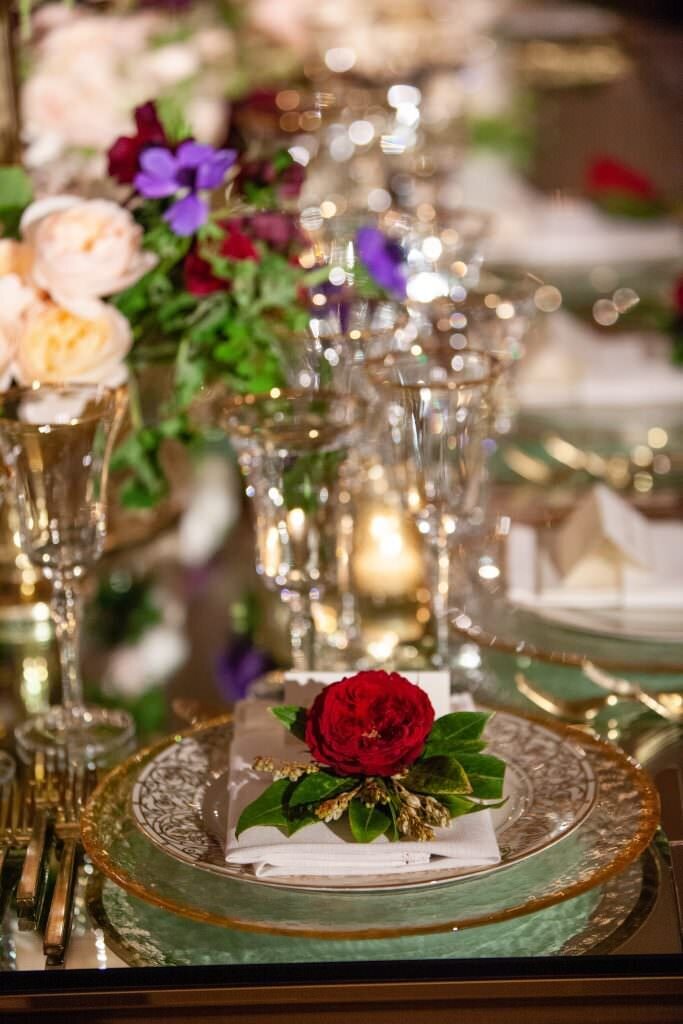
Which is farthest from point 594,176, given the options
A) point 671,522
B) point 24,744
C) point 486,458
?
point 24,744

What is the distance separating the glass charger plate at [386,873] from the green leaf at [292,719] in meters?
0.07

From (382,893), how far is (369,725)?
0.09 m

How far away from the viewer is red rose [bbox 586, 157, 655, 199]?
3057 mm

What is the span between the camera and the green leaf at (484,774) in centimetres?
85

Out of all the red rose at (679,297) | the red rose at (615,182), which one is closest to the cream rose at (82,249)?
the red rose at (679,297)

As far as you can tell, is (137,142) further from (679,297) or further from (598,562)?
(679,297)

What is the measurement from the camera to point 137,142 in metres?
1.24

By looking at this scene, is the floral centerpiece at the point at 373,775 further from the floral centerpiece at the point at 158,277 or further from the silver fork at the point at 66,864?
the floral centerpiece at the point at 158,277

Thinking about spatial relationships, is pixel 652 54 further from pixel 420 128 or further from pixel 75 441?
pixel 75 441

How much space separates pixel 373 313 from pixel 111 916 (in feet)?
2.00

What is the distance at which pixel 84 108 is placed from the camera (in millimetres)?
1741

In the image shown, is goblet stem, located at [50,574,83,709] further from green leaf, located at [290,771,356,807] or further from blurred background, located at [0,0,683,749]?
green leaf, located at [290,771,356,807]

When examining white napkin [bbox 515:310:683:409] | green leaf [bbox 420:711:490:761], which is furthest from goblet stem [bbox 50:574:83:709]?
white napkin [bbox 515:310:683:409]

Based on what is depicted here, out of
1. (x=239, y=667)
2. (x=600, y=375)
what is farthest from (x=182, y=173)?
(x=600, y=375)
